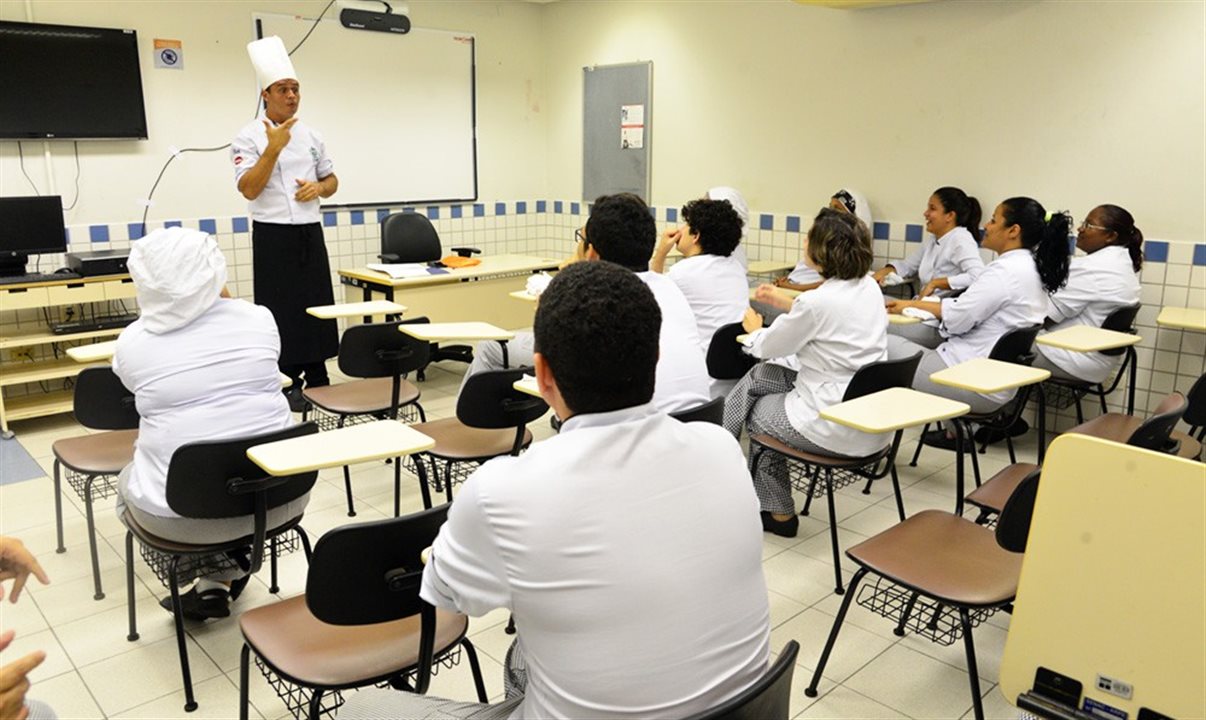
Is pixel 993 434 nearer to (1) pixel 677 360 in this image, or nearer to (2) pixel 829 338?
(2) pixel 829 338

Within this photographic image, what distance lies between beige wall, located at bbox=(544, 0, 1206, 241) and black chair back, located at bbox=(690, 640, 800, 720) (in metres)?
4.41

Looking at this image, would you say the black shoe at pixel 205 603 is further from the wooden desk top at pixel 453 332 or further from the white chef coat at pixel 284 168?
the white chef coat at pixel 284 168

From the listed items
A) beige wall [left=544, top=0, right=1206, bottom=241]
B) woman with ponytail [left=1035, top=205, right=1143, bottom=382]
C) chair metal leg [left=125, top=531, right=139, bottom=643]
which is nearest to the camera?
chair metal leg [left=125, top=531, right=139, bottom=643]

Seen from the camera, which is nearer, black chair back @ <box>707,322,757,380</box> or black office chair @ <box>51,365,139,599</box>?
black office chair @ <box>51,365,139,599</box>

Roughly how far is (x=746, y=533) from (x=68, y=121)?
5544mm

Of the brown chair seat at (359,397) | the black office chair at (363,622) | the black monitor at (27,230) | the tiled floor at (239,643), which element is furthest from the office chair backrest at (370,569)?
the black monitor at (27,230)

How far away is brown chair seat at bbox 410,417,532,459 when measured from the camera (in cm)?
309

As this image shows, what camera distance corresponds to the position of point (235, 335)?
259 centimetres

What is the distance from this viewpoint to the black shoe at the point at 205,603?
9.34 ft

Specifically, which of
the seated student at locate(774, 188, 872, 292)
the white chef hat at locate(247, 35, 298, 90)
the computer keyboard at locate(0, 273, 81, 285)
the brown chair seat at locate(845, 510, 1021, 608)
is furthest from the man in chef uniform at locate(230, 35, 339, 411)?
the brown chair seat at locate(845, 510, 1021, 608)

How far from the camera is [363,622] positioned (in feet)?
5.76

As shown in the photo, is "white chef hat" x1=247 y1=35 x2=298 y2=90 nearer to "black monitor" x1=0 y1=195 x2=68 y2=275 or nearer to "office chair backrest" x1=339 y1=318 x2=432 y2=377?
"black monitor" x1=0 y1=195 x2=68 y2=275

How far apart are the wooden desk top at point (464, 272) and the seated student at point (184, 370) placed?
9.62 ft

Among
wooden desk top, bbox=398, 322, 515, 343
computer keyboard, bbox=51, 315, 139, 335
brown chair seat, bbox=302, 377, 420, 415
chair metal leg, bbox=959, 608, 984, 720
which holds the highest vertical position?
wooden desk top, bbox=398, 322, 515, 343
